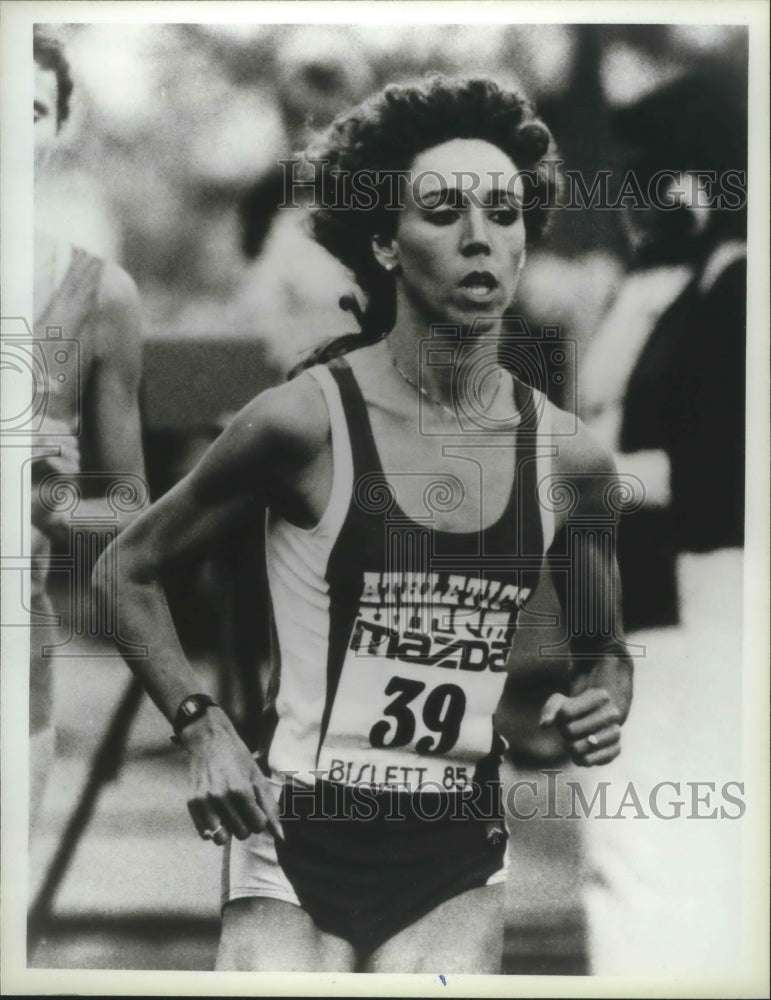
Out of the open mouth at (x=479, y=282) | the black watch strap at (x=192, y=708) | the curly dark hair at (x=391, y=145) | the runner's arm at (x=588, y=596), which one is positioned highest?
the curly dark hair at (x=391, y=145)

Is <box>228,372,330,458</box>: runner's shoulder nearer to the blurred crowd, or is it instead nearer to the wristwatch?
the blurred crowd

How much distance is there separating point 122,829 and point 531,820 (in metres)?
1.25

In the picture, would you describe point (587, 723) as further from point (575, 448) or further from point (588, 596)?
point (575, 448)

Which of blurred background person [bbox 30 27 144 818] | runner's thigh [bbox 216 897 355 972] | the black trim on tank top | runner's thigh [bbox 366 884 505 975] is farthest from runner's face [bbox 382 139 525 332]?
runner's thigh [bbox 216 897 355 972]

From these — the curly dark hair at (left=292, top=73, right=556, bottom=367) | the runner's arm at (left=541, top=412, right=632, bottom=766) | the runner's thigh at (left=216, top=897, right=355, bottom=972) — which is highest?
the curly dark hair at (left=292, top=73, right=556, bottom=367)

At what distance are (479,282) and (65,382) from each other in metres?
1.30

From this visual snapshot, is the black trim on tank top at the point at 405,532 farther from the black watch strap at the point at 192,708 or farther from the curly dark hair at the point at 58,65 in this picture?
the curly dark hair at the point at 58,65

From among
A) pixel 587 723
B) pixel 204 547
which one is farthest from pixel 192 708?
pixel 587 723

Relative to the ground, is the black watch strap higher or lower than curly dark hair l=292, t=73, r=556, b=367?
lower

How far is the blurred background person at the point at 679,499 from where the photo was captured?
3.41 metres

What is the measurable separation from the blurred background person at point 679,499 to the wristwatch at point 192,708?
1.24 meters

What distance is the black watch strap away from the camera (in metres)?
3.38

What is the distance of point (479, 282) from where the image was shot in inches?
133

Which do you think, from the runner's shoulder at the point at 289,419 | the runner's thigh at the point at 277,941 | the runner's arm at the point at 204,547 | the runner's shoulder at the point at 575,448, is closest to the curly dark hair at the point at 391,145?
the runner's shoulder at the point at 289,419
